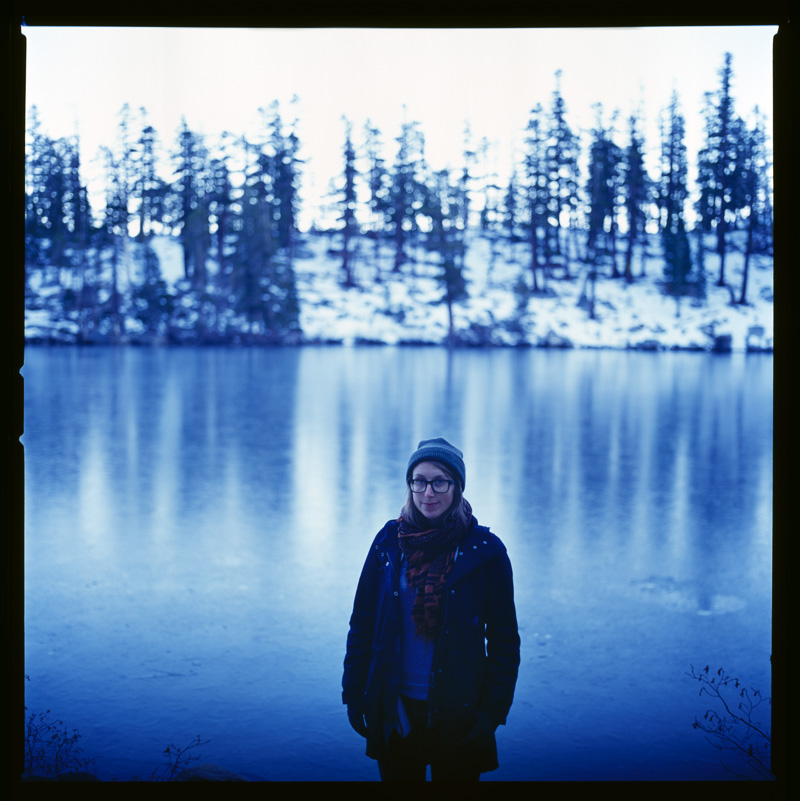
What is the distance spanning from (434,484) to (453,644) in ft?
1.30

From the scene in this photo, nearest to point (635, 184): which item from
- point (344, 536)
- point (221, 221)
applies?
point (221, 221)

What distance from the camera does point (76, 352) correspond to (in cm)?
1379

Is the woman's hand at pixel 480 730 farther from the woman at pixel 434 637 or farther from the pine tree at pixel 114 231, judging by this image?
the pine tree at pixel 114 231

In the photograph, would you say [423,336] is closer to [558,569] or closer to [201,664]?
[558,569]

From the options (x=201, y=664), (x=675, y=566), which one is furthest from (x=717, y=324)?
(x=201, y=664)

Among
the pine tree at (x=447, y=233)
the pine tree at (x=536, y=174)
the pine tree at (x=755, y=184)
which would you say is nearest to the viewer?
the pine tree at (x=755, y=184)

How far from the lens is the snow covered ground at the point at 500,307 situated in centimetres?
1165

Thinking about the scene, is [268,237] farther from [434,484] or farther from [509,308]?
[434,484]

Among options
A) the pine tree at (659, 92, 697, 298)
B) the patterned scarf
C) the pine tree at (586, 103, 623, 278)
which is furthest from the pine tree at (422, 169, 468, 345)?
the patterned scarf

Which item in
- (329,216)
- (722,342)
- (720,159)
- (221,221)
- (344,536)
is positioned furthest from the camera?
(221,221)

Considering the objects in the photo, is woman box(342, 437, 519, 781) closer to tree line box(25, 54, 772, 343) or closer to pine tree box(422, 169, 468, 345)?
tree line box(25, 54, 772, 343)

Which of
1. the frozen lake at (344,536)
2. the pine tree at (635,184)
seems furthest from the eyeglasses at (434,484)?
the pine tree at (635,184)

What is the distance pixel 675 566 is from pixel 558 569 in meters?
0.88

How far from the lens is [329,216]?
469 inches
